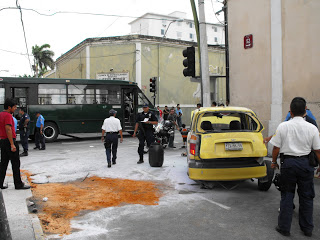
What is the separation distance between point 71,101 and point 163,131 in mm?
6422

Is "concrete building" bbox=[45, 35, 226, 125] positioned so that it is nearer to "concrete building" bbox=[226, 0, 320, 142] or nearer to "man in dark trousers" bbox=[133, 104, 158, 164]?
"concrete building" bbox=[226, 0, 320, 142]

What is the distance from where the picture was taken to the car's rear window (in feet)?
22.4

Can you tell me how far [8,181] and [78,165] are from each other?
95.9 inches

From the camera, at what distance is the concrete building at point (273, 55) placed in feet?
31.7

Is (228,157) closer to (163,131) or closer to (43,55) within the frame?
(163,131)

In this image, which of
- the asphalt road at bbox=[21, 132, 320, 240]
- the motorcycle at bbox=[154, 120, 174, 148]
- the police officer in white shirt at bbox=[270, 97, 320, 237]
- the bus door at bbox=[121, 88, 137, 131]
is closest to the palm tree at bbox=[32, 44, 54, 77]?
the bus door at bbox=[121, 88, 137, 131]

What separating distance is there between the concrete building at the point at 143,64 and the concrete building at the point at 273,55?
13.2m

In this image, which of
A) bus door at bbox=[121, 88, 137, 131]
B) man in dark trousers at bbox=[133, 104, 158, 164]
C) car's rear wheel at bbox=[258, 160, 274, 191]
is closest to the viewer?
car's rear wheel at bbox=[258, 160, 274, 191]

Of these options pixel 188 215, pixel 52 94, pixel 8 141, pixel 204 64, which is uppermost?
pixel 204 64

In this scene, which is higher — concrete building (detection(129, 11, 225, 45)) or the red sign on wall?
concrete building (detection(129, 11, 225, 45))

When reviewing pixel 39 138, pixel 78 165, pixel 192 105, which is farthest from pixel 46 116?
pixel 192 105

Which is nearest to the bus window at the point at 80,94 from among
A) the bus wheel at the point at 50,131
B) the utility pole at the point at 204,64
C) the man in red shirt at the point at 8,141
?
the bus wheel at the point at 50,131

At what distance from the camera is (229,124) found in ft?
24.9

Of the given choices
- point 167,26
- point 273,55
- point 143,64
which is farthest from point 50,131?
point 167,26
